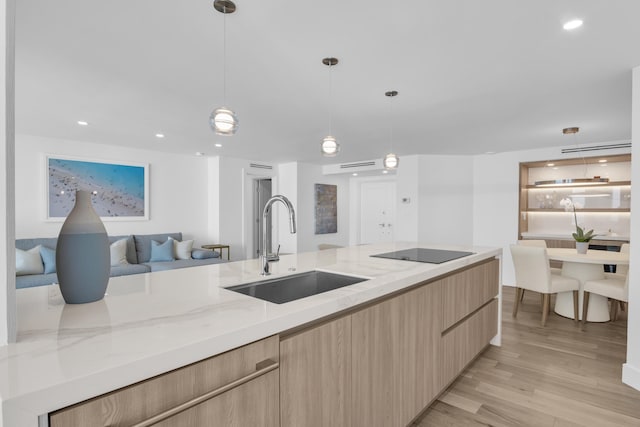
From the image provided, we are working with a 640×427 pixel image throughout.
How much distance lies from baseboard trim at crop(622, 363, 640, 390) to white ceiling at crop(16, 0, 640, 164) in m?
2.23

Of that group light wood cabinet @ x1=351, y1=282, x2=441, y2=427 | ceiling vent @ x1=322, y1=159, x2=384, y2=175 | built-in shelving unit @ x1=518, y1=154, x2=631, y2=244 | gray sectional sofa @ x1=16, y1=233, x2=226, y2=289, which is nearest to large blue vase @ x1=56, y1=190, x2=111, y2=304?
light wood cabinet @ x1=351, y1=282, x2=441, y2=427

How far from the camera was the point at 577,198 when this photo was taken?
18.6ft

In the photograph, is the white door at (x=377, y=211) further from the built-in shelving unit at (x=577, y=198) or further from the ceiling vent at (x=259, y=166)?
the built-in shelving unit at (x=577, y=198)

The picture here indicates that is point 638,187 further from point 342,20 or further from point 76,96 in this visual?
point 76,96

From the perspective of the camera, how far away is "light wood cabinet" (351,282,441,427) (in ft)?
4.77

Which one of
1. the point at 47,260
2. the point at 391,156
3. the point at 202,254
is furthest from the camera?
the point at 202,254

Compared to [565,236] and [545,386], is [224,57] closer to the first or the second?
[545,386]

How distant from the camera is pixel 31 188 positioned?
15.1 feet

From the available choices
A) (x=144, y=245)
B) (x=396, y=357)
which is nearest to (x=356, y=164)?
(x=144, y=245)

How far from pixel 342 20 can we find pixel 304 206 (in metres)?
5.63

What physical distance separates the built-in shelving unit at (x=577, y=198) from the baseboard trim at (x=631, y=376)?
2.93 metres

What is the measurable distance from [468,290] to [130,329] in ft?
7.39

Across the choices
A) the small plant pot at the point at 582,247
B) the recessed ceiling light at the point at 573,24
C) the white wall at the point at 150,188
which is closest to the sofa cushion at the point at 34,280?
the white wall at the point at 150,188

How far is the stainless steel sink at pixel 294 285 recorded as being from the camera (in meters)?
1.62
